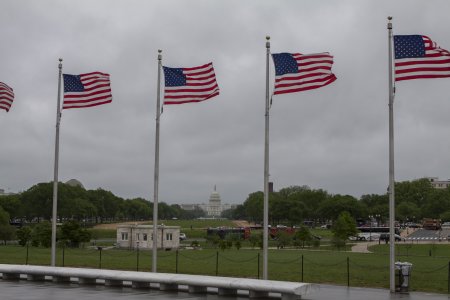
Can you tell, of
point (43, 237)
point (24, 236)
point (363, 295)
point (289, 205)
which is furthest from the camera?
point (289, 205)

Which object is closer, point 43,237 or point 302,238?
point 43,237

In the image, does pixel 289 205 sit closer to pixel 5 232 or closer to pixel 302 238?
pixel 302 238

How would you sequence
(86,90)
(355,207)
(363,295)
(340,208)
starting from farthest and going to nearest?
(355,207) < (340,208) < (86,90) < (363,295)

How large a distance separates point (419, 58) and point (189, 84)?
9.07m

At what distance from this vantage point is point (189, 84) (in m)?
26.2

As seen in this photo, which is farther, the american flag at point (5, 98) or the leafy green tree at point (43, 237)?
the leafy green tree at point (43, 237)

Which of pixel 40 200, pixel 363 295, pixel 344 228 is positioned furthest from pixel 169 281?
pixel 40 200

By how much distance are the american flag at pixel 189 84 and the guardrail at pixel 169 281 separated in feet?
23.5

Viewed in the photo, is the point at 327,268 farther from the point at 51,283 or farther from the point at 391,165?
the point at 51,283

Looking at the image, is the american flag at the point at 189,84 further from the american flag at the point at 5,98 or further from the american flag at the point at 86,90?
the american flag at the point at 5,98

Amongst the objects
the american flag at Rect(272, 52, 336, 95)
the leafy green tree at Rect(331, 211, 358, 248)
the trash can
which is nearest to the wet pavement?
the trash can

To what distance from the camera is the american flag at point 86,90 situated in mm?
28312

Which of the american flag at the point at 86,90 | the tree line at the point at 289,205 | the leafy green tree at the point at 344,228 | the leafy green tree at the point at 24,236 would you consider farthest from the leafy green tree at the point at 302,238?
the tree line at the point at 289,205

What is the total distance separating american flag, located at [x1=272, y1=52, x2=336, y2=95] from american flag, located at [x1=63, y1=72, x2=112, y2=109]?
832 cm
